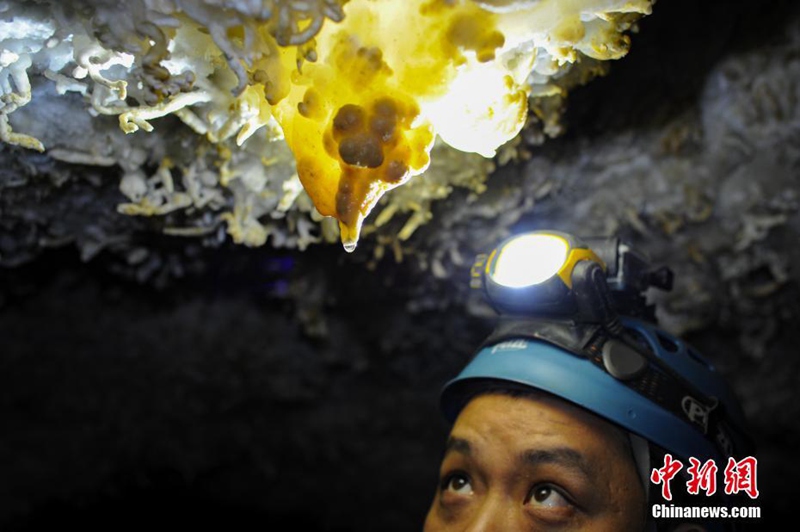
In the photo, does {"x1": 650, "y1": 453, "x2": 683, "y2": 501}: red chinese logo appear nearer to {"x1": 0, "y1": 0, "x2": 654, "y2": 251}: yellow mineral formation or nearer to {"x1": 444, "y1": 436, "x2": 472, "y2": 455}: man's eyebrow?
{"x1": 444, "y1": 436, "x2": 472, "y2": 455}: man's eyebrow

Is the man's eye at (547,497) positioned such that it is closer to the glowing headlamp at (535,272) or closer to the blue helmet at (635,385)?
the blue helmet at (635,385)

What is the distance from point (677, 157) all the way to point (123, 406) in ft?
10.4

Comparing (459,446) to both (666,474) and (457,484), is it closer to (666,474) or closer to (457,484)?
(457,484)

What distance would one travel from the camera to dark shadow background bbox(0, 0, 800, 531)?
2.48 metres

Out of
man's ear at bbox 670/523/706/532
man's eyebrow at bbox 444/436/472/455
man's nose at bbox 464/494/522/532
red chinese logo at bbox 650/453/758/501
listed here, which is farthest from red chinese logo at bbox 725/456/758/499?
man's eyebrow at bbox 444/436/472/455

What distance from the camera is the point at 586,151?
8.29ft

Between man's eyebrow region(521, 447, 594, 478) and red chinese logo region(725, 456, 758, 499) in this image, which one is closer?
man's eyebrow region(521, 447, 594, 478)

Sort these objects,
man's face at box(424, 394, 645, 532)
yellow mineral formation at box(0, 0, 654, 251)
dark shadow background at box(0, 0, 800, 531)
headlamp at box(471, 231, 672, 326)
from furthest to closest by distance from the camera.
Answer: dark shadow background at box(0, 0, 800, 531)
headlamp at box(471, 231, 672, 326)
man's face at box(424, 394, 645, 532)
yellow mineral formation at box(0, 0, 654, 251)

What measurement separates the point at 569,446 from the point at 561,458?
42 mm

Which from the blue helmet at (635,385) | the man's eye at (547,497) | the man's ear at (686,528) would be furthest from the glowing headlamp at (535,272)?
the man's ear at (686,528)

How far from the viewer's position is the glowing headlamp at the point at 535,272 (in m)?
1.81

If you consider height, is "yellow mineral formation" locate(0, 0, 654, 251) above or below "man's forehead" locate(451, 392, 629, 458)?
A: above

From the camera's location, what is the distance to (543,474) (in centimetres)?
168

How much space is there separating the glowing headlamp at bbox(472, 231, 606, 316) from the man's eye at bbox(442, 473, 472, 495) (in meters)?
0.54
